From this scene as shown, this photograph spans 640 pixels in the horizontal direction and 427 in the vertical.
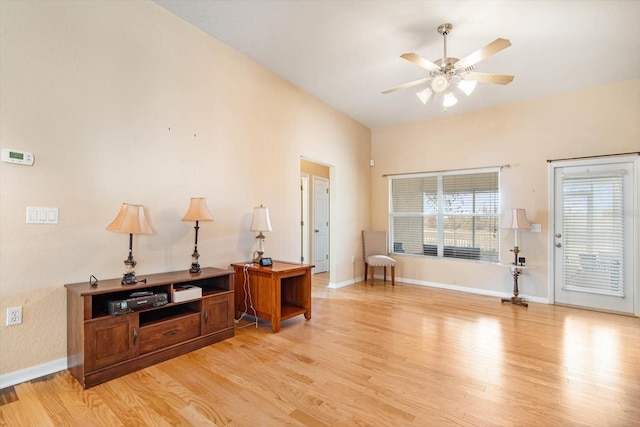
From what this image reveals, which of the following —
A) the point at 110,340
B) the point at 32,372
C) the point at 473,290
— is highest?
the point at 110,340

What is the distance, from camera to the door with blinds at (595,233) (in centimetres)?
387

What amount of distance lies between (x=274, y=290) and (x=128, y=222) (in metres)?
1.48

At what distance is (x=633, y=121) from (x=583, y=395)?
3831mm

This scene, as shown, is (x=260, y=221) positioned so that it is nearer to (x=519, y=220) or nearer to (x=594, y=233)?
(x=519, y=220)

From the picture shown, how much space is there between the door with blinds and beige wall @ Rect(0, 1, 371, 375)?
4.15m

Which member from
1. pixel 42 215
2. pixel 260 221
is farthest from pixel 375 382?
pixel 42 215

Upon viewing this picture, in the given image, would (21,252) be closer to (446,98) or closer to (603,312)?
(446,98)

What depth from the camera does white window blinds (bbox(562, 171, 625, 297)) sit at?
3.92 meters

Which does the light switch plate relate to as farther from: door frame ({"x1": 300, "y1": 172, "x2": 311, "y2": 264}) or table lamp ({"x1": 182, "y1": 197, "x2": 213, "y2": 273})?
door frame ({"x1": 300, "y1": 172, "x2": 311, "y2": 264})

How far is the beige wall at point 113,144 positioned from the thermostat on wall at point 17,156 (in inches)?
1.7

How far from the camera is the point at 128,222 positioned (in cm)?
227

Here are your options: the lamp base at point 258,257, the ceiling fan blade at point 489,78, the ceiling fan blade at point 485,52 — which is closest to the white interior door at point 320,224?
the lamp base at point 258,257

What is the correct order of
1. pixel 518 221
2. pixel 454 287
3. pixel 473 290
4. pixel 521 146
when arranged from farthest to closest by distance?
pixel 454 287 → pixel 473 290 → pixel 521 146 → pixel 518 221

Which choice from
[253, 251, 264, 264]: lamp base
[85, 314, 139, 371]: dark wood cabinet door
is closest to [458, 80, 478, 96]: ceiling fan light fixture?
[253, 251, 264, 264]: lamp base
